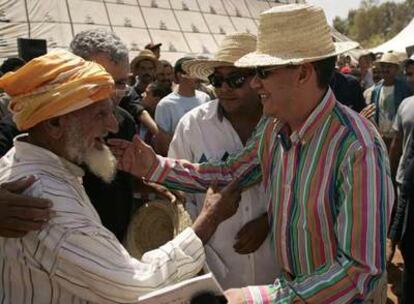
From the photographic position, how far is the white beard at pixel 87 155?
1.82 meters

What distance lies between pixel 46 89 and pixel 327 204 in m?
1.09

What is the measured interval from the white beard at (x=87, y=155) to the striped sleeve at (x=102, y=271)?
38 centimetres

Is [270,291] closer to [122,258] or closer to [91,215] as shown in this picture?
[122,258]

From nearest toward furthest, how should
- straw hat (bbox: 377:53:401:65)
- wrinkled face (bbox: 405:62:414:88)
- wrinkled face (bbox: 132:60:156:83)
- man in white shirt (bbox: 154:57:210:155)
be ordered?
man in white shirt (bbox: 154:57:210:155), wrinkled face (bbox: 405:62:414:88), straw hat (bbox: 377:53:401:65), wrinkled face (bbox: 132:60:156:83)

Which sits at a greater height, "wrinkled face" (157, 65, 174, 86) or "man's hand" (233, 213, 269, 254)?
"wrinkled face" (157, 65, 174, 86)

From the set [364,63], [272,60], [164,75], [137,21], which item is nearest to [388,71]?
[164,75]

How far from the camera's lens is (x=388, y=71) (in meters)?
6.91

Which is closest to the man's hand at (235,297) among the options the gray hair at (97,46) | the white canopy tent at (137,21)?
the gray hair at (97,46)

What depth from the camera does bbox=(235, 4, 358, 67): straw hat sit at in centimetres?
182

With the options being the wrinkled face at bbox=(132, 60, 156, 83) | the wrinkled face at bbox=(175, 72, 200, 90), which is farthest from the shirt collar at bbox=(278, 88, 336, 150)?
the wrinkled face at bbox=(132, 60, 156, 83)

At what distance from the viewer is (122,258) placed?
5.39ft

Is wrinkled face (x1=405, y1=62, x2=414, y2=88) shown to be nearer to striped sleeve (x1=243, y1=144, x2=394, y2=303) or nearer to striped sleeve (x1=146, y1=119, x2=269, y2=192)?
striped sleeve (x1=146, y1=119, x2=269, y2=192)

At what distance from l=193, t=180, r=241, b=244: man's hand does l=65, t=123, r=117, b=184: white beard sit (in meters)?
0.46

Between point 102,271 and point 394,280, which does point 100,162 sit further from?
point 394,280
